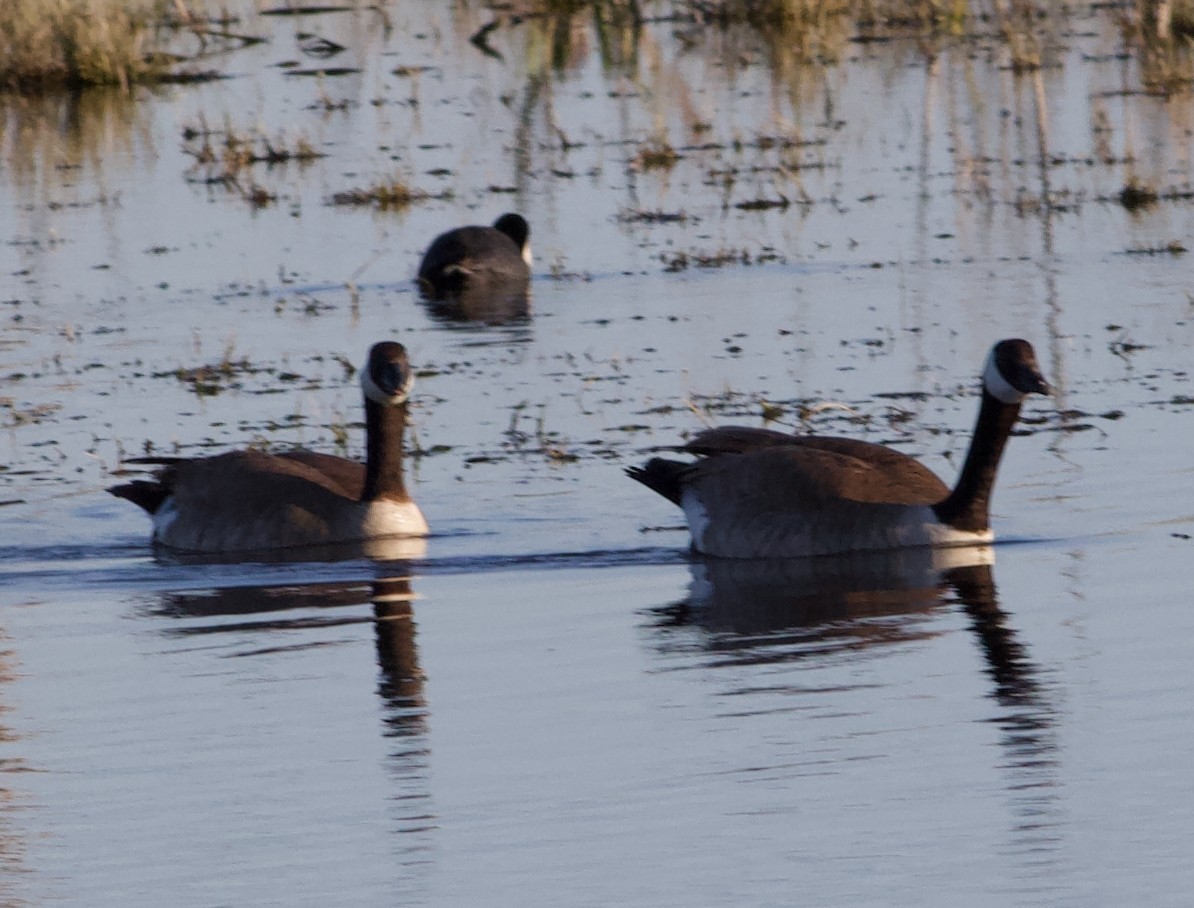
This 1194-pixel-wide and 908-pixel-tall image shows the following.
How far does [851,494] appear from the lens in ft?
36.4

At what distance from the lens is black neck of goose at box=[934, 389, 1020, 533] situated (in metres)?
11.0

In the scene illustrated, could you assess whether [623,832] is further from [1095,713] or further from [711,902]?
[1095,713]

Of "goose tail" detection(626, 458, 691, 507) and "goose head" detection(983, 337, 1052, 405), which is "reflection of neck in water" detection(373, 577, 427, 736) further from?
"goose head" detection(983, 337, 1052, 405)

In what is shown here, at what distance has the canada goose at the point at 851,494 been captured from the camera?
11.1 meters

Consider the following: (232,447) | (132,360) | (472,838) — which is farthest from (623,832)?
(132,360)

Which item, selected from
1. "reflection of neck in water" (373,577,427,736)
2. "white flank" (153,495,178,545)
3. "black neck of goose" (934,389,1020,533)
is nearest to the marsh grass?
"white flank" (153,495,178,545)

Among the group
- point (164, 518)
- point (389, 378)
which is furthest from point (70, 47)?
point (389, 378)

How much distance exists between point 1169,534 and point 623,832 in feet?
14.9

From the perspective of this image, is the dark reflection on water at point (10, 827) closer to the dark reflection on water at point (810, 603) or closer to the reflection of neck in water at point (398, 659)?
the reflection of neck in water at point (398, 659)

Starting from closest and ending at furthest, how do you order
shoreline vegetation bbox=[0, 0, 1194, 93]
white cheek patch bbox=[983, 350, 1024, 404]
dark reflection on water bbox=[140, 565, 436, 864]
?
dark reflection on water bbox=[140, 565, 436, 864], white cheek patch bbox=[983, 350, 1024, 404], shoreline vegetation bbox=[0, 0, 1194, 93]

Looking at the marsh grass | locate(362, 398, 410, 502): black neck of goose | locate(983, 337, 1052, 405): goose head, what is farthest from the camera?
the marsh grass

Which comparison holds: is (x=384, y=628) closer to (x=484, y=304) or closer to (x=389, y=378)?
(x=389, y=378)

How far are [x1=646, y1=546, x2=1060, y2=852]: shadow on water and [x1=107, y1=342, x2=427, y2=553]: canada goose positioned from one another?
1.53m

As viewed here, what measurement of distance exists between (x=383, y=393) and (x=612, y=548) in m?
1.35
